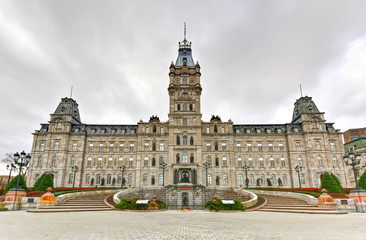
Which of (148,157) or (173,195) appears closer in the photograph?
(173,195)

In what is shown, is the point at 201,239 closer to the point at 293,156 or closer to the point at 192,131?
the point at 192,131

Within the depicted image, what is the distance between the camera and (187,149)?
49.8 meters

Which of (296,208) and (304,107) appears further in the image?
(304,107)

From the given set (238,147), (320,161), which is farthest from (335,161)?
(238,147)

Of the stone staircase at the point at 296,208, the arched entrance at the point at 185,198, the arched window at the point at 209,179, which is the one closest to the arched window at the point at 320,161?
the arched window at the point at 209,179

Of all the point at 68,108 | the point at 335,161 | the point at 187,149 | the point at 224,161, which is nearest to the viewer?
the point at 187,149

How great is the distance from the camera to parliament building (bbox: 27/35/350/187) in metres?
50.5

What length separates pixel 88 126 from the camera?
5700 cm

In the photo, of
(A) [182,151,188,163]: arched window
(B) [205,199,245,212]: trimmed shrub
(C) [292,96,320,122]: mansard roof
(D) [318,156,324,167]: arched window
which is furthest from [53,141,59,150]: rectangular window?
(D) [318,156,324,167]: arched window

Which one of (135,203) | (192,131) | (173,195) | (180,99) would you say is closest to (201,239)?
(135,203)

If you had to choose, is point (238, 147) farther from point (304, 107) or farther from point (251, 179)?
point (304, 107)

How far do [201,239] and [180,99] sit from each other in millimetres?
45941

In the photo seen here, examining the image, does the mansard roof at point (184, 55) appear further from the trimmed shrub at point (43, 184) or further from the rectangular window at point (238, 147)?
the trimmed shrub at point (43, 184)

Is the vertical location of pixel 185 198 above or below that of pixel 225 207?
below
